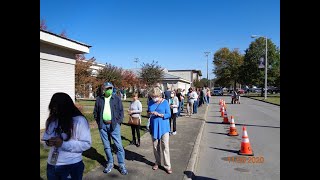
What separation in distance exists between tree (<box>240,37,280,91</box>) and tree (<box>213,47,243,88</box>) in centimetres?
1769

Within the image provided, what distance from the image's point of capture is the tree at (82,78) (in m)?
25.3

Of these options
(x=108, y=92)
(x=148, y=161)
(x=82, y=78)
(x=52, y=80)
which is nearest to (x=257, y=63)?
(x=82, y=78)

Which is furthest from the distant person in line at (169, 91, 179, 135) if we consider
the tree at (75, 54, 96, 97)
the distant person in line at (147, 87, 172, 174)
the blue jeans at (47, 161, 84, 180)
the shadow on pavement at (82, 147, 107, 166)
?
the tree at (75, 54, 96, 97)

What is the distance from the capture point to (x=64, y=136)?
3.72 meters

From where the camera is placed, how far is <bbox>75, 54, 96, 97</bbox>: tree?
25289 mm

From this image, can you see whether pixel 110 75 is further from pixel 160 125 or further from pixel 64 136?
pixel 64 136

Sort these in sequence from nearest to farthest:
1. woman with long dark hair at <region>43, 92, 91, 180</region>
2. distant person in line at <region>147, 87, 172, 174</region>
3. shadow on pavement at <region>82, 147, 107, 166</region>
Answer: woman with long dark hair at <region>43, 92, 91, 180</region> → distant person in line at <region>147, 87, 172, 174</region> → shadow on pavement at <region>82, 147, 107, 166</region>

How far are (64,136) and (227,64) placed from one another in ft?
295

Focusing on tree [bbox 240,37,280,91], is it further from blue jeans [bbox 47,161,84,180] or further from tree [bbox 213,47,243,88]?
blue jeans [bbox 47,161,84,180]

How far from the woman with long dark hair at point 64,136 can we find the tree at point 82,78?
21.7m

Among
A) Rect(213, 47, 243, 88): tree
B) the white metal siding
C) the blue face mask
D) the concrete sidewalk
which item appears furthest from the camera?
Rect(213, 47, 243, 88): tree

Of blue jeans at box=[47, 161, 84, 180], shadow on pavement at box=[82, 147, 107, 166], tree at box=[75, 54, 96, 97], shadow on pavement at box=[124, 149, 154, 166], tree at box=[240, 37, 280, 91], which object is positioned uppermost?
tree at box=[240, 37, 280, 91]

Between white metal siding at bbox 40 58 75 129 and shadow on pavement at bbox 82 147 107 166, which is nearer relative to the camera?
shadow on pavement at bbox 82 147 107 166
